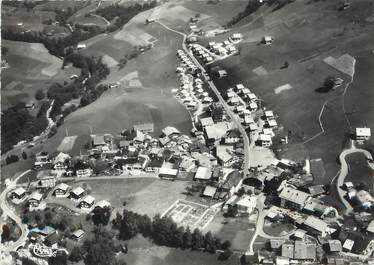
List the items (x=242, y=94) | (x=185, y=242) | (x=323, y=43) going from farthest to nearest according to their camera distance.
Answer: (x=323, y=43) < (x=242, y=94) < (x=185, y=242)

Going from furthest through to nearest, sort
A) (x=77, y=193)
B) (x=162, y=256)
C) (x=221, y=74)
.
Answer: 1. (x=221, y=74)
2. (x=77, y=193)
3. (x=162, y=256)

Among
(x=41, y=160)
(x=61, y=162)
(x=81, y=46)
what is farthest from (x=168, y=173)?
(x=81, y=46)

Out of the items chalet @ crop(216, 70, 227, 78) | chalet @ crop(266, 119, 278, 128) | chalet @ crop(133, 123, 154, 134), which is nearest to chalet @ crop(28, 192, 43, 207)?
chalet @ crop(133, 123, 154, 134)

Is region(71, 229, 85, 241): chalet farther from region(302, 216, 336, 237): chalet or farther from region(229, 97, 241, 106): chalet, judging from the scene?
region(229, 97, 241, 106): chalet

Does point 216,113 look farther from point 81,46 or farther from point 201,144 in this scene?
point 81,46

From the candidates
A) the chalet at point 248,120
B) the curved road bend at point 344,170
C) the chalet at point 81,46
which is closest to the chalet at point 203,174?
the chalet at point 248,120

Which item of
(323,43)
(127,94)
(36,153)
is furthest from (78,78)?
(323,43)

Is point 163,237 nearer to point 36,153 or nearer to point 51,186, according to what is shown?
point 51,186
